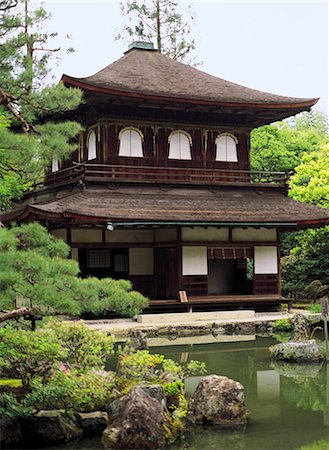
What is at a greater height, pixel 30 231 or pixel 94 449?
pixel 30 231

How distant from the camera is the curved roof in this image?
22.5 m

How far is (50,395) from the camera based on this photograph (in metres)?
9.52

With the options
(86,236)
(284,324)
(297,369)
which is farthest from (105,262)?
(297,369)

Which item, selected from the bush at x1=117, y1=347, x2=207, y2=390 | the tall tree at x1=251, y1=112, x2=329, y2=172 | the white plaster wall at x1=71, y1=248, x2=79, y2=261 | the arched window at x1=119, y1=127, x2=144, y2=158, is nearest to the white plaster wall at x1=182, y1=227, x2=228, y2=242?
the arched window at x1=119, y1=127, x2=144, y2=158

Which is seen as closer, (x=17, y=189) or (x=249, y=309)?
Answer: (x=249, y=309)

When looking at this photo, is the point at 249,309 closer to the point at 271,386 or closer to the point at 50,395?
the point at 271,386

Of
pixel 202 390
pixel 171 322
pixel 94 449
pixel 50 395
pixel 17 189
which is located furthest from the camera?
pixel 17 189

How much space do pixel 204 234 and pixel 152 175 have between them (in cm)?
266

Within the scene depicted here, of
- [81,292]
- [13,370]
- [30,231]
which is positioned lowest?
[13,370]

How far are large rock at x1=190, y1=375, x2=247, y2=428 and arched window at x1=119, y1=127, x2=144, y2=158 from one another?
14.3 meters

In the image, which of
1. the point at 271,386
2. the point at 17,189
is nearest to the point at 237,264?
the point at 17,189

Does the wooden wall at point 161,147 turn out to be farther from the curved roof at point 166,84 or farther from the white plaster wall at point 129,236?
the white plaster wall at point 129,236

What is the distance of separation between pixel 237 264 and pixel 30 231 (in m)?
16.4

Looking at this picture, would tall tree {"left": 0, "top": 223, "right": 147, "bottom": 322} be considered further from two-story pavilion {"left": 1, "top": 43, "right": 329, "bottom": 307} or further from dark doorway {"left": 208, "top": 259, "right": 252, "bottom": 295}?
dark doorway {"left": 208, "top": 259, "right": 252, "bottom": 295}
